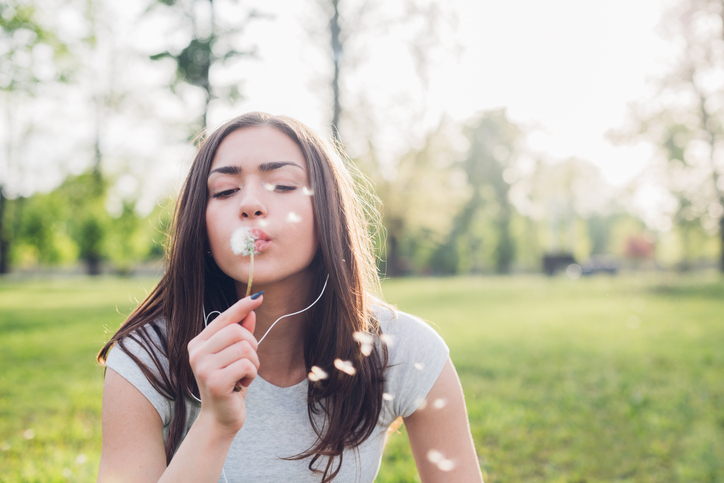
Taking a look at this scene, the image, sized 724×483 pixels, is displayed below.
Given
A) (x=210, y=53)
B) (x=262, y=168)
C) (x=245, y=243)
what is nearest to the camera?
(x=245, y=243)

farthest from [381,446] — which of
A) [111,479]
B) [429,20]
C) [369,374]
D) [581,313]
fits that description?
[429,20]

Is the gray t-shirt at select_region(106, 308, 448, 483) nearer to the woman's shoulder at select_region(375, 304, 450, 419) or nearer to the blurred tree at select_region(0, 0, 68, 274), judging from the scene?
the woman's shoulder at select_region(375, 304, 450, 419)

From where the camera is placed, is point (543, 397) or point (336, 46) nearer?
point (543, 397)

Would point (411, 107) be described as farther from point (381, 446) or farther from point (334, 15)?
point (381, 446)

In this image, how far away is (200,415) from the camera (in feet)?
4.35

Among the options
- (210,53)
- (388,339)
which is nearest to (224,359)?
(388,339)

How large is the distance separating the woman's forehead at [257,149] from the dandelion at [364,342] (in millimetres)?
633

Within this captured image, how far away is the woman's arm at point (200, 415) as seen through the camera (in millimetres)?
1224

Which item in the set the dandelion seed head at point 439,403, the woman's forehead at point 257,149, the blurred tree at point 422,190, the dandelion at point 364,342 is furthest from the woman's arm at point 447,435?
the blurred tree at point 422,190

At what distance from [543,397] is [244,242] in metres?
4.53

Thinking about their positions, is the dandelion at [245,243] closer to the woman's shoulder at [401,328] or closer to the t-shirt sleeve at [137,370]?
the t-shirt sleeve at [137,370]

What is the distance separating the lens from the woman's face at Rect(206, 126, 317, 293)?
1534mm

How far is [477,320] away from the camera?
35.5 ft

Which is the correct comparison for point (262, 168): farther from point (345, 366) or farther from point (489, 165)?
point (489, 165)
